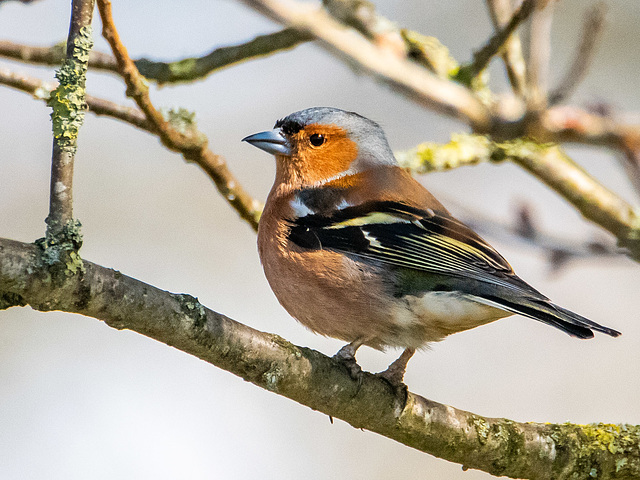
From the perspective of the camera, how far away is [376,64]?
2842 mm

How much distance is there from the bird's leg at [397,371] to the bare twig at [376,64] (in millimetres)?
1493

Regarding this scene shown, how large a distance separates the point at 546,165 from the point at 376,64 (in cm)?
233

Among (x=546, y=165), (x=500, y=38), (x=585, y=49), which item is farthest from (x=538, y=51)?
(x=546, y=165)

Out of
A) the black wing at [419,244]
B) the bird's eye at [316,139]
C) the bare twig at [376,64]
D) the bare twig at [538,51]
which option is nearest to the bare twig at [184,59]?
the bird's eye at [316,139]

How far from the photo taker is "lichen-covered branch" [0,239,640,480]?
2.45m

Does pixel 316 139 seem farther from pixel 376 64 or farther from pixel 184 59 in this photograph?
pixel 376 64

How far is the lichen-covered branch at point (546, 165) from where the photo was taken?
15.1ft

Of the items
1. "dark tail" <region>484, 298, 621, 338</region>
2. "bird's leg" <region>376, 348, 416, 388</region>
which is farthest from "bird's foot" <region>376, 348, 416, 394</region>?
"dark tail" <region>484, 298, 621, 338</region>

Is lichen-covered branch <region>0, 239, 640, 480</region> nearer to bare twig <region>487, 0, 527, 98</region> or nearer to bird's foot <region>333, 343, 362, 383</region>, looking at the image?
bird's foot <region>333, 343, 362, 383</region>

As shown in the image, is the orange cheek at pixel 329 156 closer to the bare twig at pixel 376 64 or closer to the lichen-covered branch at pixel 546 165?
the lichen-covered branch at pixel 546 165

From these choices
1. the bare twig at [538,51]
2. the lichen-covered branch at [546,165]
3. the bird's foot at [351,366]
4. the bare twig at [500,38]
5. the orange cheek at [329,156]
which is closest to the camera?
the bare twig at [500,38]

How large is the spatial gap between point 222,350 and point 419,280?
1.41 m

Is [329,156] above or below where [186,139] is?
above

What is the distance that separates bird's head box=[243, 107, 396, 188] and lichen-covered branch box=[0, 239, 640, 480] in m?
1.72
